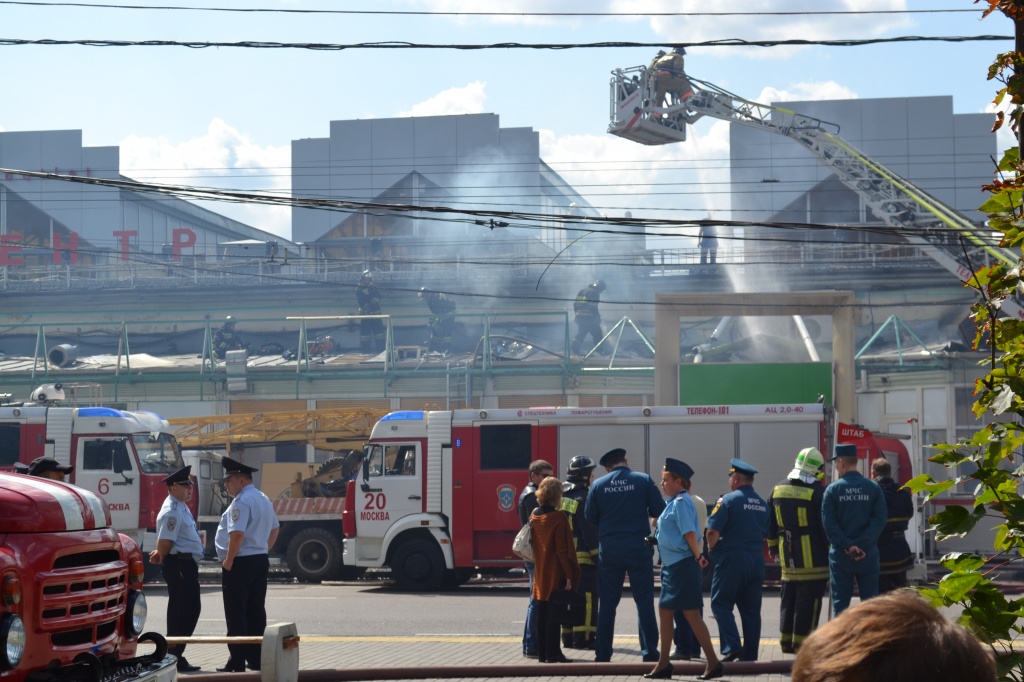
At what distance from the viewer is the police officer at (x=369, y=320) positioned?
45.3 m

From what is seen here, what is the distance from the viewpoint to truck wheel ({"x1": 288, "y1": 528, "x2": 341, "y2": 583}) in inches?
769

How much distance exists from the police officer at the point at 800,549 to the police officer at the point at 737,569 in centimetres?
40

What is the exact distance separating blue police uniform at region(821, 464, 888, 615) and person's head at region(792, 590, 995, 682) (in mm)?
8333

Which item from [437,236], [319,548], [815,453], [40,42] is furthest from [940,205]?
[437,236]

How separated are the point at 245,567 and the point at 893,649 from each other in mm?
8194

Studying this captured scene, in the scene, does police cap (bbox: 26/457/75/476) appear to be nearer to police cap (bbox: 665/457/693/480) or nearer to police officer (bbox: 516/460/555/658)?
police officer (bbox: 516/460/555/658)

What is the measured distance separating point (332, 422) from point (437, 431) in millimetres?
6495

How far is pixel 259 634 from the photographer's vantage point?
9539 mm

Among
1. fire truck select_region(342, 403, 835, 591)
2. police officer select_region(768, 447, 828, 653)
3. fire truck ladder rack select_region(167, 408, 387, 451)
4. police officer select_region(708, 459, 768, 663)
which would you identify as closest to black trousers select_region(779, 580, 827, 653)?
police officer select_region(768, 447, 828, 653)

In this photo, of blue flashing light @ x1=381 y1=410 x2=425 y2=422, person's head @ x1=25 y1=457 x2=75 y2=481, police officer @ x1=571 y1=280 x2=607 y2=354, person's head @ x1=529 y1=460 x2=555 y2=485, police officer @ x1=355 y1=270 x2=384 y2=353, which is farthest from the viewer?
police officer @ x1=355 y1=270 x2=384 y2=353

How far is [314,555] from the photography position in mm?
19641

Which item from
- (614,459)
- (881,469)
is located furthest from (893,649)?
(881,469)

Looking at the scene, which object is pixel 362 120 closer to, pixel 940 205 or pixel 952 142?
pixel 952 142

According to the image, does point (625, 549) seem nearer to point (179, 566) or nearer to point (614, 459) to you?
point (614, 459)
